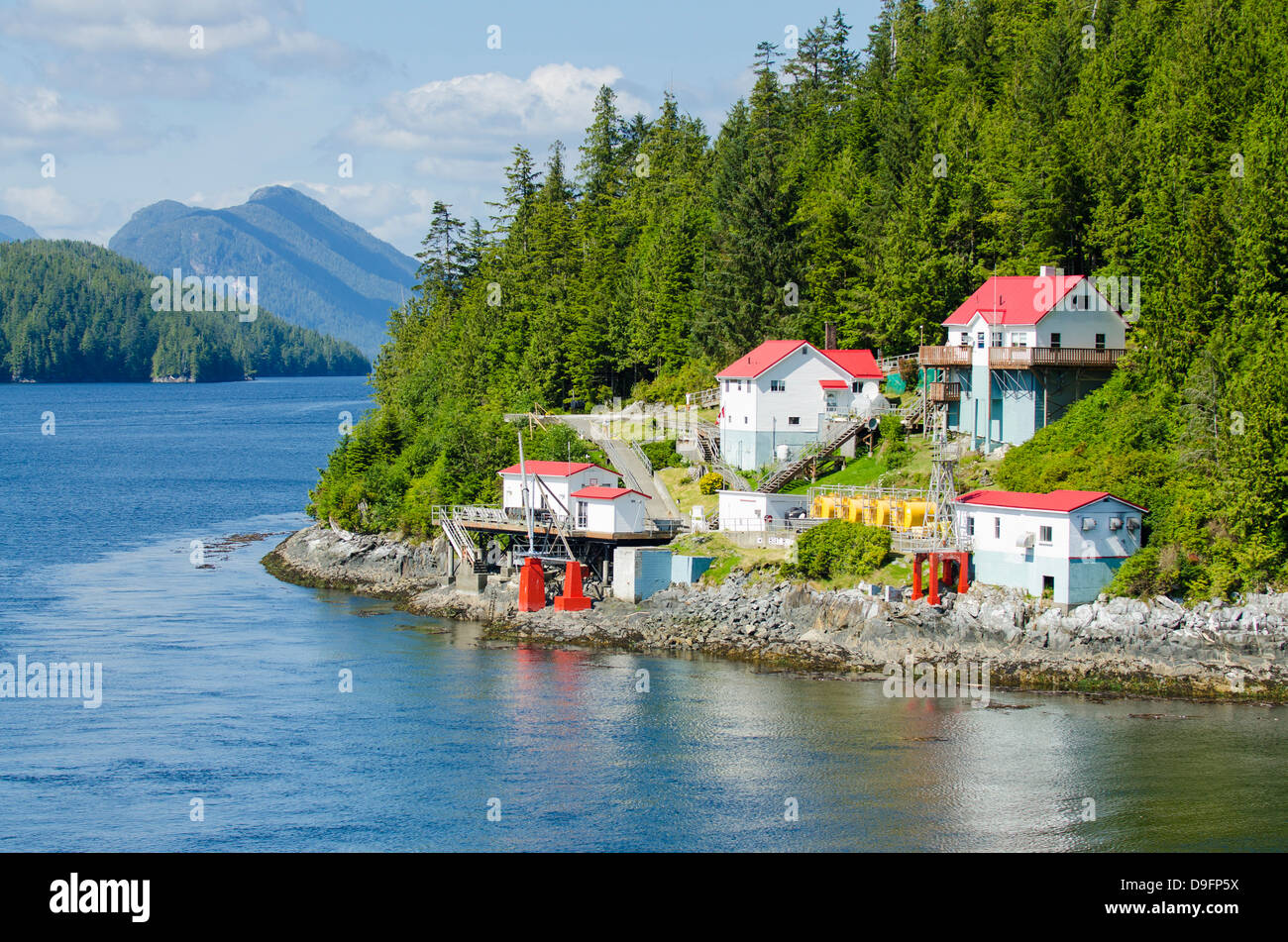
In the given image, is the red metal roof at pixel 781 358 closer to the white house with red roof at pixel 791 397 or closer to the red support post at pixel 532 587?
the white house with red roof at pixel 791 397

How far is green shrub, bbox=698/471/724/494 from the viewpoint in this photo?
6359cm

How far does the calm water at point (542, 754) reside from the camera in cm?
3250

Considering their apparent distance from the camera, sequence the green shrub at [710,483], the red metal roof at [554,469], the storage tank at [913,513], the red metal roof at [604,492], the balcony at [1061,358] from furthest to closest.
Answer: the green shrub at [710,483] → the red metal roof at [554,469] → the red metal roof at [604,492] → the balcony at [1061,358] → the storage tank at [913,513]

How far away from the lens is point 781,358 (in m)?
64.8

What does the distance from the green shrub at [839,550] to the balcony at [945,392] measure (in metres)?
11.1

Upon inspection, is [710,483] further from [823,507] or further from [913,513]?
[913,513]

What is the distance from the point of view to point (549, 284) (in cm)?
9850

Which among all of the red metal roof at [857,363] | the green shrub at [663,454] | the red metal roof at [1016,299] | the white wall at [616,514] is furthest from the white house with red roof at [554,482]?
the red metal roof at [1016,299]

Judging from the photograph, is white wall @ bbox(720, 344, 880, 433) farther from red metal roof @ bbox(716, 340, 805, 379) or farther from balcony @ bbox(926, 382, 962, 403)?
balcony @ bbox(926, 382, 962, 403)

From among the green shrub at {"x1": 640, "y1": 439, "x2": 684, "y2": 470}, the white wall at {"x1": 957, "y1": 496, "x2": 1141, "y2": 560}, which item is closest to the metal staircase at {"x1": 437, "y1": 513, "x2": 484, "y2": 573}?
the green shrub at {"x1": 640, "y1": 439, "x2": 684, "y2": 470}

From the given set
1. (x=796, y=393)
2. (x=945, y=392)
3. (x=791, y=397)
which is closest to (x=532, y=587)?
(x=791, y=397)

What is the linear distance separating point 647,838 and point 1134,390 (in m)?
32.9

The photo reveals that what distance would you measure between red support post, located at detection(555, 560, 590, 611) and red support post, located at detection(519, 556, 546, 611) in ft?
3.89

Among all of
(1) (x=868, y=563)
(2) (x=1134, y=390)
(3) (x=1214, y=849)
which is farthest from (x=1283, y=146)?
(3) (x=1214, y=849)
